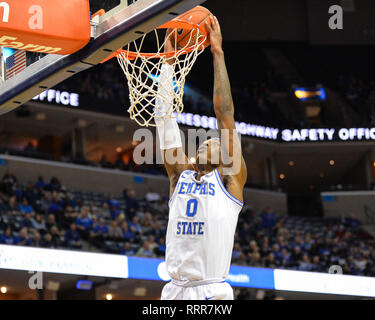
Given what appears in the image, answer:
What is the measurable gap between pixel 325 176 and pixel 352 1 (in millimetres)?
7239

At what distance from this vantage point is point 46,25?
4.59 metres

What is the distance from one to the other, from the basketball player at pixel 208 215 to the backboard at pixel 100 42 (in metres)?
0.64

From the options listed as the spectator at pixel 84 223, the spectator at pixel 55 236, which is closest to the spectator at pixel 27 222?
the spectator at pixel 55 236

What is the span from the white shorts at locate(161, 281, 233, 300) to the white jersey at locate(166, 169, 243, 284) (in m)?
0.05

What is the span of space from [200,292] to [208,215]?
481mm

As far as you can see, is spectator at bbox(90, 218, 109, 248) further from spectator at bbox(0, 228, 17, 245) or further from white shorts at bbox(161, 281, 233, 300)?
white shorts at bbox(161, 281, 233, 300)

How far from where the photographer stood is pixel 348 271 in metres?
18.0

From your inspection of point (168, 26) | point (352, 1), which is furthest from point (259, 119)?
point (168, 26)

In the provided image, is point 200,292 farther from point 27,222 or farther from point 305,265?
point 305,265

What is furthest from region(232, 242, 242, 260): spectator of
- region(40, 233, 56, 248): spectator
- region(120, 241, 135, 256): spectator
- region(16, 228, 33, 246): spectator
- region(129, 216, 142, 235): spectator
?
region(16, 228, 33, 246): spectator

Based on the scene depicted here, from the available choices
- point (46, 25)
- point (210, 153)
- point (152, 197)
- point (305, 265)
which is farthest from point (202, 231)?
point (152, 197)

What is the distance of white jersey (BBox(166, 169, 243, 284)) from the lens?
4367mm

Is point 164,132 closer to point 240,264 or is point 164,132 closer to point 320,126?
point 240,264

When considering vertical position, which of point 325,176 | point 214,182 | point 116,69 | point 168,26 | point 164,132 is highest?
point 116,69
